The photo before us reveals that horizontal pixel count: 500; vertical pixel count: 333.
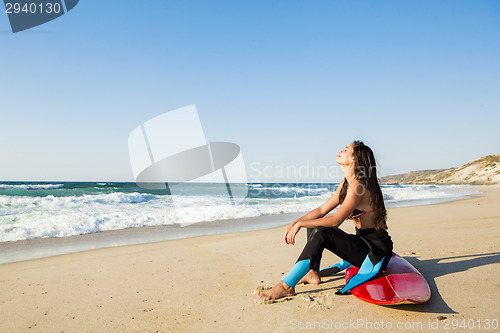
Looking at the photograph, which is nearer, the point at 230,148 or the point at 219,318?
the point at 219,318

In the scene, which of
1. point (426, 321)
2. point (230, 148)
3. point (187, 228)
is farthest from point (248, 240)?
point (230, 148)

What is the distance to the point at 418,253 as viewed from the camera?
464 centimetres

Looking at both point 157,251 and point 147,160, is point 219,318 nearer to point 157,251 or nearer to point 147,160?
point 157,251

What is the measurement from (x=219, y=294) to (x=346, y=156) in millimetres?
1998

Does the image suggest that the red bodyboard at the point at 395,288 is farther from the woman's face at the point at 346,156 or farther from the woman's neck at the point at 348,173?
the woman's face at the point at 346,156

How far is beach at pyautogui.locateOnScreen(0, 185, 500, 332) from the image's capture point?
2488 millimetres

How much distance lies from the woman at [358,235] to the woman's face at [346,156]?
3cm

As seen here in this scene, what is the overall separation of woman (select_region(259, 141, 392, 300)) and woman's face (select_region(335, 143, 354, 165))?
0.10ft

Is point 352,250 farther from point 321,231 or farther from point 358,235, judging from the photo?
point 321,231

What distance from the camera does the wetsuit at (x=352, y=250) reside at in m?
2.87

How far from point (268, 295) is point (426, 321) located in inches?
52.1

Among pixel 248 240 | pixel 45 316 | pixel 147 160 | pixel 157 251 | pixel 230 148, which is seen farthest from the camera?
pixel 230 148

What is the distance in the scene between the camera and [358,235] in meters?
3.05

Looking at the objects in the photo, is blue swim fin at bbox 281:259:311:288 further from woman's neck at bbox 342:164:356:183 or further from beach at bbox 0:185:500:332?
woman's neck at bbox 342:164:356:183
